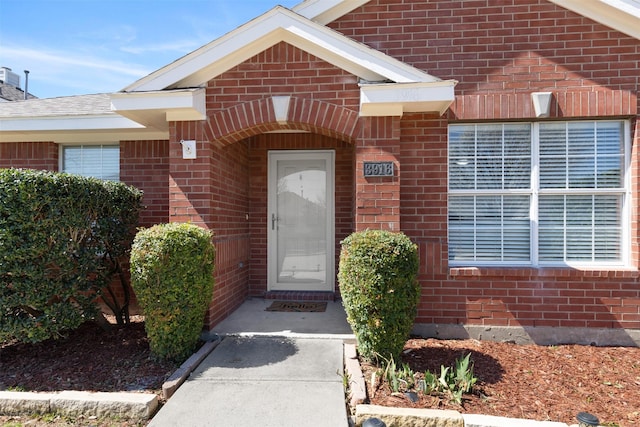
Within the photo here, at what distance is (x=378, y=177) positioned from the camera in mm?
4230

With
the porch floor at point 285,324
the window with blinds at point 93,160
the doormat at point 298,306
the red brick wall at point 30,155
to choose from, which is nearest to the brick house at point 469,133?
the porch floor at point 285,324

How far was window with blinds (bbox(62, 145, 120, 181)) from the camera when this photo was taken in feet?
19.2

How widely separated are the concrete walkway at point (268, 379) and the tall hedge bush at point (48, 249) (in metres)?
1.70

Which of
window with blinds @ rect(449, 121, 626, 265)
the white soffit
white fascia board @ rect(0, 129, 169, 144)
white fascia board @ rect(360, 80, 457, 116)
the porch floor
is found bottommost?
the porch floor

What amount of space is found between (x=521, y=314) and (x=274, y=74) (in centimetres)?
427

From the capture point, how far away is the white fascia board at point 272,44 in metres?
4.02

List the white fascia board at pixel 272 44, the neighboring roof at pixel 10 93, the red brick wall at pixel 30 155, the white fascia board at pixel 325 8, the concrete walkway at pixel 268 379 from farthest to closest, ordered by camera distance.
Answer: the neighboring roof at pixel 10 93
the red brick wall at pixel 30 155
the white fascia board at pixel 325 8
the white fascia board at pixel 272 44
the concrete walkway at pixel 268 379

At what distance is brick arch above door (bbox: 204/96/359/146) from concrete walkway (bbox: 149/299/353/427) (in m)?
2.44

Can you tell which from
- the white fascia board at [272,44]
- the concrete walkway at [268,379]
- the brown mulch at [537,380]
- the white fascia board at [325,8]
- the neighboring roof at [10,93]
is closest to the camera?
the concrete walkway at [268,379]

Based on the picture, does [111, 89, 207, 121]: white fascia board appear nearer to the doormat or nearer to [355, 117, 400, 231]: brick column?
[355, 117, 400, 231]: brick column

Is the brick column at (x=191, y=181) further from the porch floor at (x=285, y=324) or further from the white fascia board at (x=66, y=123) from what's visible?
the white fascia board at (x=66, y=123)

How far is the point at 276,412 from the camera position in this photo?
2.87 m

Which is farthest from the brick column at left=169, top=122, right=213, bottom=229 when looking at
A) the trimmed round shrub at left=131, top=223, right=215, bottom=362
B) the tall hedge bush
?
the tall hedge bush

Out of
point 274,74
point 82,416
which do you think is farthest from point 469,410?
point 274,74
